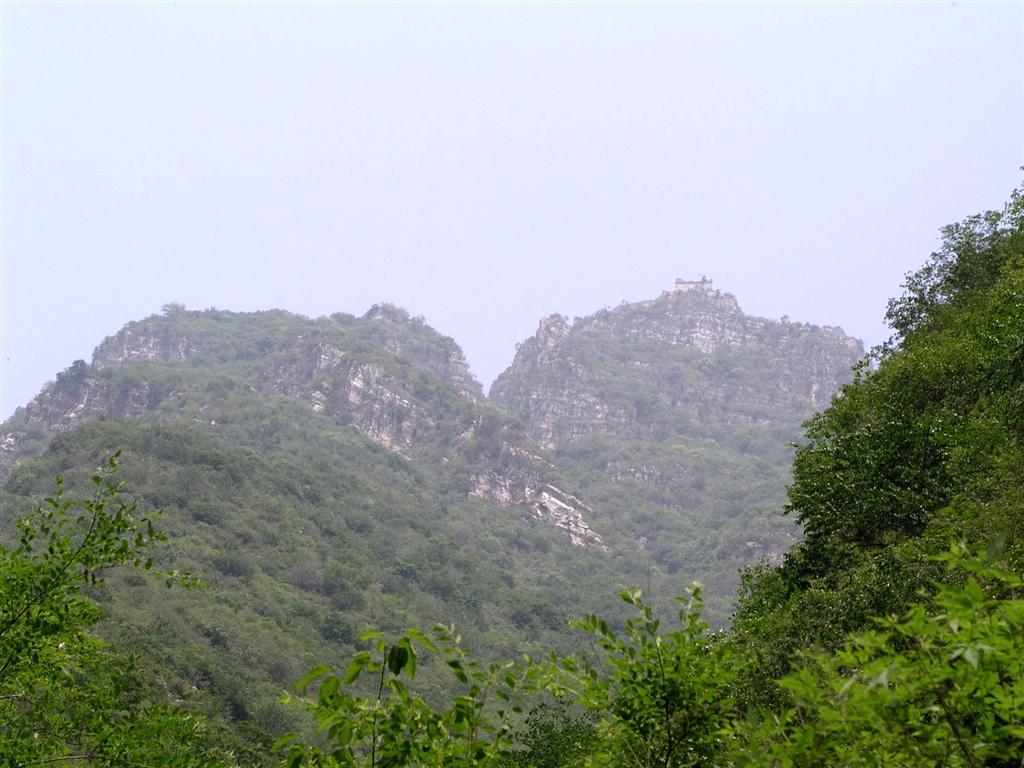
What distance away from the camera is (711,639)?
10188 millimetres

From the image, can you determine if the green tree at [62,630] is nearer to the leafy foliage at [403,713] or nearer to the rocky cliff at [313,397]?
the leafy foliage at [403,713]

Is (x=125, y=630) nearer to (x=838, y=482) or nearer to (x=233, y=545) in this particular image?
(x=233, y=545)

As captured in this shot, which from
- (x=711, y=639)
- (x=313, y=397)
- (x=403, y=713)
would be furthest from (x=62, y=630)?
(x=313, y=397)

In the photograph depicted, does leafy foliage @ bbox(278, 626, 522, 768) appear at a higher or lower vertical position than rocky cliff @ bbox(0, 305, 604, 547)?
lower

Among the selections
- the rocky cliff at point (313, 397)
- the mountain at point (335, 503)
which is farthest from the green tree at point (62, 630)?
the rocky cliff at point (313, 397)

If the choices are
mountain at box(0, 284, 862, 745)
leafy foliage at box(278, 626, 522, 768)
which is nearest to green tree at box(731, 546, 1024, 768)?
leafy foliage at box(278, 626, 522, 768)

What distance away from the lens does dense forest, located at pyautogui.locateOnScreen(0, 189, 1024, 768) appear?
15.3 ft

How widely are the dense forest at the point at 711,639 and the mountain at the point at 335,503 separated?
778 millimetres

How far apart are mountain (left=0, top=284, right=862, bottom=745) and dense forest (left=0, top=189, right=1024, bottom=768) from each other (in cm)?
78

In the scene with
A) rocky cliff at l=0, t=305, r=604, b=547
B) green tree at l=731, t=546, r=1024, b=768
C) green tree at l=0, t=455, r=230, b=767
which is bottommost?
green tree at l=0, t=455, r=230, b=767

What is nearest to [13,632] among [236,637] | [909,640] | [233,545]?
[909,640]

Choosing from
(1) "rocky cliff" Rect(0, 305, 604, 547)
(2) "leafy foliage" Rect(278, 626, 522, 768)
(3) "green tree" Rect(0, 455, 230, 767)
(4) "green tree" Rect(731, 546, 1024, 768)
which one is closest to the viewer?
(4) "green tree" Rect(731, 546, 1024, 768)

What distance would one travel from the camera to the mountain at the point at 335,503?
63219 millimetres

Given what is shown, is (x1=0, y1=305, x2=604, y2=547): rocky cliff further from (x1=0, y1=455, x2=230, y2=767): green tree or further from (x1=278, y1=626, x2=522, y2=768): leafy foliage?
(x1=278, y1=626, x2=522, y2=768): leafy foliage
